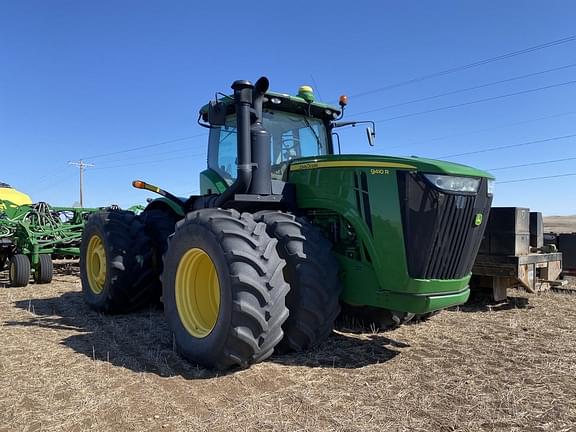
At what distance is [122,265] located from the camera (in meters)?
5.81

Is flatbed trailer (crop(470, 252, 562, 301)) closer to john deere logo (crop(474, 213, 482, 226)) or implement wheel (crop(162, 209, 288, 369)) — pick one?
john deere logo (crop(474, 213, 482, 226))

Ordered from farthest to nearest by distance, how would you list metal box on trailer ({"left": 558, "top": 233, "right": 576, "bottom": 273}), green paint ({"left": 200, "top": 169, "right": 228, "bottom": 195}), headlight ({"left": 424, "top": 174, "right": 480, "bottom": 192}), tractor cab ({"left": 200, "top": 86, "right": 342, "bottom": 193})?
metal box on trailer ({"left": 558, "top": 233, "right": 576, "bottom": 273}) → green paint ({"left": 200, "top": 169, "right": 228, "bottom": 195}) → tractor cab ({"left": 200, "top": 86, "right": 342, "bottom": 193}) → headlight ({"left": 424, "top": 174, "right": 480, "bottom": 192})

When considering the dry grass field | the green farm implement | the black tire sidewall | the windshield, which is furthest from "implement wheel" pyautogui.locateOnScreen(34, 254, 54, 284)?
the black tire sidewall

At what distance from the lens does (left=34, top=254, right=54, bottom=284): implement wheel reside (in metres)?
9.14

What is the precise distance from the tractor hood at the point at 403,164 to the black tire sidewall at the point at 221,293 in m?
1.35

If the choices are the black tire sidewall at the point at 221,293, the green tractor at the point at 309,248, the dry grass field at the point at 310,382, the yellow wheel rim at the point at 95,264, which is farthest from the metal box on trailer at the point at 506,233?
the yellow wheel rim at the point at 95,264

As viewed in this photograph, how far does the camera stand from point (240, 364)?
3678 mm

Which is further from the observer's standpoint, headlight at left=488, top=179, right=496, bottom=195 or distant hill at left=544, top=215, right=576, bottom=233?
distant hill at left=544, top=215, right=576, bottom=233

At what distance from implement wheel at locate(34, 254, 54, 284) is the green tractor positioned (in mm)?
5868

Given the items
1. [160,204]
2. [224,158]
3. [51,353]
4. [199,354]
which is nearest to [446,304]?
[199,354]

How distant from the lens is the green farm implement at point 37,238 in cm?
905

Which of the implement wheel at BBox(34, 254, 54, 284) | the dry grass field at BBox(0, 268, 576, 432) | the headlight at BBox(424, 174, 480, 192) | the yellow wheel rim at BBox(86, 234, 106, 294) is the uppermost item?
the headlight at BBox(424, 174, 480, 192)

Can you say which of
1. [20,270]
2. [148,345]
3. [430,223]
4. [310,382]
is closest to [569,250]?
[430,223]

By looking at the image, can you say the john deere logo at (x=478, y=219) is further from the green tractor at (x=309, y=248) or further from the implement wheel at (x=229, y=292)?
the implement wheel at (x=229, y=292)
